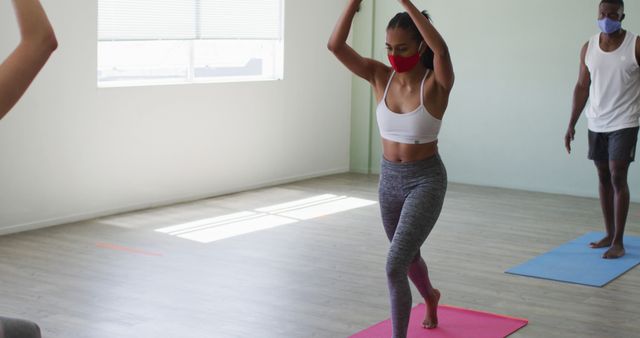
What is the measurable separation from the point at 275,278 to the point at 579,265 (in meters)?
1.71

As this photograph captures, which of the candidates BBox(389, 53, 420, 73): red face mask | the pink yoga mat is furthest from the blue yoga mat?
BBox(389, 53, 420, 73): red face mask

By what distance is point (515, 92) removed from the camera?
7.79m

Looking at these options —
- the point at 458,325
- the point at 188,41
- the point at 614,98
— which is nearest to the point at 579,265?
the point at 614,98

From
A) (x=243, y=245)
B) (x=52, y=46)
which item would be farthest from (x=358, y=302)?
(x=52, y=46)

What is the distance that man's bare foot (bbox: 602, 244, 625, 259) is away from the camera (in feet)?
17.2

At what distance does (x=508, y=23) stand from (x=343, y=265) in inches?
139

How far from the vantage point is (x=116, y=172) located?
6.35 metres

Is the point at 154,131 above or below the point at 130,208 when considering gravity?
above

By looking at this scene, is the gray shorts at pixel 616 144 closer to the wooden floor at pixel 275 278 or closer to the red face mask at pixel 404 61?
the wooden floor at pixel 275 278

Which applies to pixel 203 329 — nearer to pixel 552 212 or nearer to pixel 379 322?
pixel 379 322

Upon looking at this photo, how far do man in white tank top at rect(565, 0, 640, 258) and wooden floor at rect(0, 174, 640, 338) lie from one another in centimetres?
57

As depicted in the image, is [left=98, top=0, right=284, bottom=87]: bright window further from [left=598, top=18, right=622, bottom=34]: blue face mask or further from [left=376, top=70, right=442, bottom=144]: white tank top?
[left=376, top=70, right=442, bottom=144]: white tank top

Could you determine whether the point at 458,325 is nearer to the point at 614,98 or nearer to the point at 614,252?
the point at 614,252

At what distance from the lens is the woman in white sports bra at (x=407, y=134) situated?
3244mm
